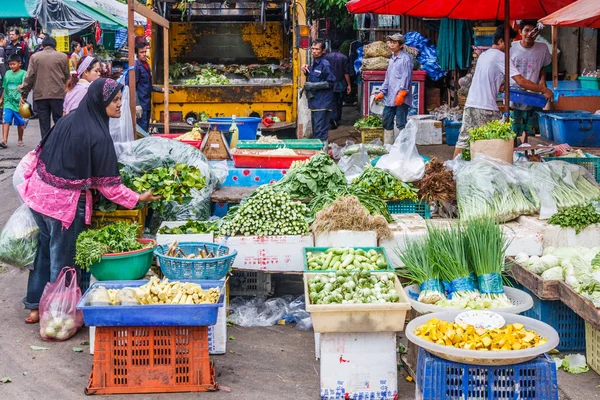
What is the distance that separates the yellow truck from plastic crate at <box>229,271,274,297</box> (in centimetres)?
551

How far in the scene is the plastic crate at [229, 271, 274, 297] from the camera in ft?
22.8

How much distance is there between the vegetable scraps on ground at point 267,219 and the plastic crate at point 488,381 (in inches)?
92.1

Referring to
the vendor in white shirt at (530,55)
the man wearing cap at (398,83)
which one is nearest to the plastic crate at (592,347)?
the vendor in white shirt at (530,55)

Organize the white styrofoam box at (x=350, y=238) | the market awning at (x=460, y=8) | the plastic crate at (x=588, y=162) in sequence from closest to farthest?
the white styrofoam box at (x=350, y=238) → the plastic crate at (x=588, y=162) → the market awning at (x=460, y=8)

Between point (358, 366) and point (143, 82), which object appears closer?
point (358, 366)

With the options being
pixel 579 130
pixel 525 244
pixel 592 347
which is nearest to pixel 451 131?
pixel 579 130

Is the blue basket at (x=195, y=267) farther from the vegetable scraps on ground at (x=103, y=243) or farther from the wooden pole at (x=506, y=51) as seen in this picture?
the wooden pole at (x=506, y=51)

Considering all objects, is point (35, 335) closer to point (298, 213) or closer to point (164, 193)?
point (164, 193)

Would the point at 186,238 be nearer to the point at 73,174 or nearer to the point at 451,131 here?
the point at 73,174

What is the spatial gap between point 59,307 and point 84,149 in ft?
3.89

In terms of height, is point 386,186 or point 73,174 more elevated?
point 73,174

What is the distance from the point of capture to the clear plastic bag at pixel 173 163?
668 cm

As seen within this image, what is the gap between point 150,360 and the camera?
16.7 ft

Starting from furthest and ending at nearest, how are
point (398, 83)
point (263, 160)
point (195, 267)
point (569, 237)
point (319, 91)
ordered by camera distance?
point (319, 91) < point (398, 83) < point (263, 160) < point (569, 237) < point (195, 267)
